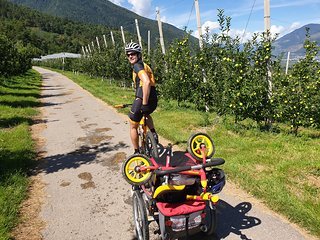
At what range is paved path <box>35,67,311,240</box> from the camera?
401 centimetres

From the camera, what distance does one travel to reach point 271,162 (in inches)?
235

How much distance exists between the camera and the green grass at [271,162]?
433 cm

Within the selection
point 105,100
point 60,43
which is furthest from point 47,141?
point 60,43

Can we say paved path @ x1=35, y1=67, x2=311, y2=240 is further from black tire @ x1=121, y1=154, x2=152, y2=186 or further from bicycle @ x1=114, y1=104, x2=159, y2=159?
black tire @ x1=121, y1=154, x2=152, y2=186

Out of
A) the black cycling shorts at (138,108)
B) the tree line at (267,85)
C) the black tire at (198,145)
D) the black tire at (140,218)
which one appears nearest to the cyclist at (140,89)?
the black cycling shorts at (138,108)

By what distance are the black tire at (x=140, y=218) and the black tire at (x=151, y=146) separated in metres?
1.01

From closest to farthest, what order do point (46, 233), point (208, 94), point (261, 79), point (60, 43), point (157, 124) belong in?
point (46, 233) < point (261, 79) < point (157, 124) < point (208, 94) < point (60, 43)

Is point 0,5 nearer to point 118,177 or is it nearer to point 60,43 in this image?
point 60,43

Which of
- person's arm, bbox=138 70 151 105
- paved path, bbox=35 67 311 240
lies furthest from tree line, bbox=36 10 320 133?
person's arm, bbox=138 70 151 105

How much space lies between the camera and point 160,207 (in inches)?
128

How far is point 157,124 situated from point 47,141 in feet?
11.4

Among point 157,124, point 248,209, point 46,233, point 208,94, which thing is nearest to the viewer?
point 46,233

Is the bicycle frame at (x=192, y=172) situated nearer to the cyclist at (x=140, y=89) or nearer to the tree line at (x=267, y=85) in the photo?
the cyclist at (x=140, y=89)

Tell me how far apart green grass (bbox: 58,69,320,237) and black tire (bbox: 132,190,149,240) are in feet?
6.65
